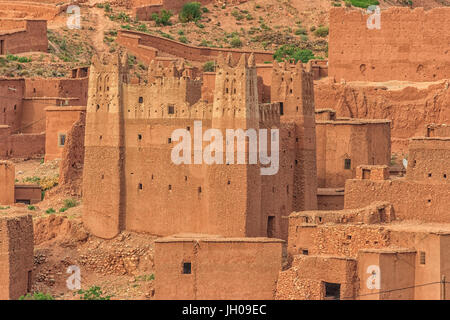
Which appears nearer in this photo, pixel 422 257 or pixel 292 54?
pixel 422 257

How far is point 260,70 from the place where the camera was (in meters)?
77.4

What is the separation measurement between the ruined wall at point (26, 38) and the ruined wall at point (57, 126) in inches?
451

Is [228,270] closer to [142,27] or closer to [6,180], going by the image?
[6,180]

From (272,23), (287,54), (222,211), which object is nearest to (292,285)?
(222,211)

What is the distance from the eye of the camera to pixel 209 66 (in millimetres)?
83812

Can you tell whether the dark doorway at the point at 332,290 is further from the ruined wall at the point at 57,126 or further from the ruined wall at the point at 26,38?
the ruined wall at the point at 26,38

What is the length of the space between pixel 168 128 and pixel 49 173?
300 inches

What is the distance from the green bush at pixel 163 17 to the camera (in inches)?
3649

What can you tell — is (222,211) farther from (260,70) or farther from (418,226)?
(260,70)

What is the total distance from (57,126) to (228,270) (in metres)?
13.4

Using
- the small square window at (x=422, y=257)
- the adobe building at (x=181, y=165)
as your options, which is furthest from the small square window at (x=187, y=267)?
the small square window at (x=422, y=257)

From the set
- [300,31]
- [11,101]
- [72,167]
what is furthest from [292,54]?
[72,167]

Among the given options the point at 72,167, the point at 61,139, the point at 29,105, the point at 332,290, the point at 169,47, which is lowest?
the point at 332,290

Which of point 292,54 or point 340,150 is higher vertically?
point 292,54
